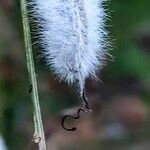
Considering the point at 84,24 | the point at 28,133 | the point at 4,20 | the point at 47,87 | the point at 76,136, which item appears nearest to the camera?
the point at 84,24

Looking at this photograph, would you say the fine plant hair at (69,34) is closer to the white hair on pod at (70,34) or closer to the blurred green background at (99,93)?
the white hair on pod at (70,34)

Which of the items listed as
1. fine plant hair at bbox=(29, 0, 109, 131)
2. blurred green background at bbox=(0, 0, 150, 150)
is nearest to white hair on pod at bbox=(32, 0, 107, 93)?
fine plant hair at bbox=(29, 0, 109, 131)

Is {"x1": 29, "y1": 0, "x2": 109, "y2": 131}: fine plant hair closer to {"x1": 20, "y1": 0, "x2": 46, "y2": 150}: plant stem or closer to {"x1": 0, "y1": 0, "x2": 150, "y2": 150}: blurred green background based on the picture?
{"x1": 20, "y1": 0, "x2": 46, "y2": 150}: plant stem

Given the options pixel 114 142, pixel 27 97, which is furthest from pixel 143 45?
pixel 27 97

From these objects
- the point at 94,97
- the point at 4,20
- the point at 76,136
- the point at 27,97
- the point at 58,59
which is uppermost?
the point at 58,59

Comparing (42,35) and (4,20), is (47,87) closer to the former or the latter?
(4,20)

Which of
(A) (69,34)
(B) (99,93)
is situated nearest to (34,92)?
(A) (69,34)
